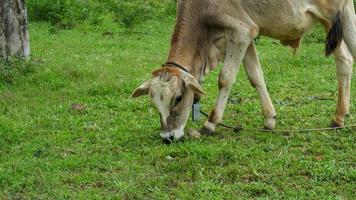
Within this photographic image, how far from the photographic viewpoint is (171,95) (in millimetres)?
6426

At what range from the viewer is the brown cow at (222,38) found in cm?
650

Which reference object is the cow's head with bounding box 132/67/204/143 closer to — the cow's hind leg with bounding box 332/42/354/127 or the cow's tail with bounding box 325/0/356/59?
the cow's tail with bounding box 325/0/356/59

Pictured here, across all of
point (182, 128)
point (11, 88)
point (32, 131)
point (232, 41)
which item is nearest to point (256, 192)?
point (182, 128)

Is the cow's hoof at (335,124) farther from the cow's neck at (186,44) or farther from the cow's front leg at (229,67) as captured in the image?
the cow's neck at (186,44)

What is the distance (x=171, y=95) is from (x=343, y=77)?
2.18m

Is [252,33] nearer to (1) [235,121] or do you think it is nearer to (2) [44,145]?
(1) [235,121]

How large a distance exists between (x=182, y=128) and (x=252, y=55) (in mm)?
1395

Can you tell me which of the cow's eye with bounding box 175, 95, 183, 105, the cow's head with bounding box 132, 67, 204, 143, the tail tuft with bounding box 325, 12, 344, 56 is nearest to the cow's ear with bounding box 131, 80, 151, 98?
the cow's head with bounding box 132, 67, 204, 143

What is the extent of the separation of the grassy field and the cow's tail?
3.08 ft

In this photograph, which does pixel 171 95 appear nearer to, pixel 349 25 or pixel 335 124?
pixel 335 124

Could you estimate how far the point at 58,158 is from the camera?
6.27 meters

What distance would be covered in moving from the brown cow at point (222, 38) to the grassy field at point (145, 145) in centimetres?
37

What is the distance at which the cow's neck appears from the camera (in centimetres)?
671

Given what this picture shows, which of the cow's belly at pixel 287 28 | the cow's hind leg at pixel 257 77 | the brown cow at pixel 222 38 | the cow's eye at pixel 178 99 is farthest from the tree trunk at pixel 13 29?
the cow's belly at pixel 287 28
